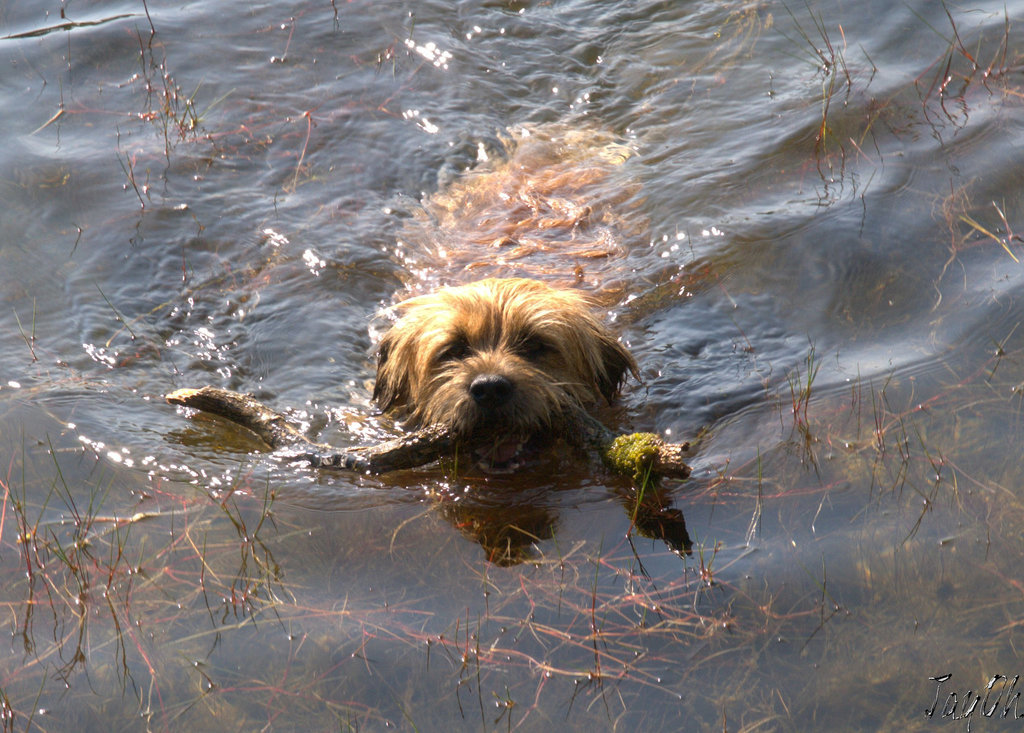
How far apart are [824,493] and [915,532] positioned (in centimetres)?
43

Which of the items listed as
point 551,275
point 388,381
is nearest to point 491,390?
point 388,381

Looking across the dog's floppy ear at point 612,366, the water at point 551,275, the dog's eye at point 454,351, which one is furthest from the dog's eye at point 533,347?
the water at point 551,275

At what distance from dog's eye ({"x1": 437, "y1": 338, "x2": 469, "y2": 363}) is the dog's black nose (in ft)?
1.39

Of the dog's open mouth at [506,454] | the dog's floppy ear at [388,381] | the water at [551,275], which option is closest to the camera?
the water at [551,275]

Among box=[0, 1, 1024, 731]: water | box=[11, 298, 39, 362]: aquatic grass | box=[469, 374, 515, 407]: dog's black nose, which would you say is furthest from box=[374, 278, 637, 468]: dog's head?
box=[11, 298, 39, 362]: aquatic grass

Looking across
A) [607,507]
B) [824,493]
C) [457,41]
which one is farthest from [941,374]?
[457,41]

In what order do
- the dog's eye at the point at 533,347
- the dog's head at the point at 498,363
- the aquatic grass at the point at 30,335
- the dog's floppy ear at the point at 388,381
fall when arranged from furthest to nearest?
the aquatic grass at the point at 30,335
the dog's floppy ear at the point at 388,381
the dog's eye at the point at 533,347
the dog's head at the point at 498,363

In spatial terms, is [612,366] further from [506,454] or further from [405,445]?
[405,445]

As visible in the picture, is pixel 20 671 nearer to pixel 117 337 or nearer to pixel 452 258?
pixel 117 337

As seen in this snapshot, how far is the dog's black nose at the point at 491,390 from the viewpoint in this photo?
4.82m

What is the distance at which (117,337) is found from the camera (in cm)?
626

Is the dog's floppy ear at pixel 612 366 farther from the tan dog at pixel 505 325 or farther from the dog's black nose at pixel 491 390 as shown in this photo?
the dog's black nose at pixel 491 390

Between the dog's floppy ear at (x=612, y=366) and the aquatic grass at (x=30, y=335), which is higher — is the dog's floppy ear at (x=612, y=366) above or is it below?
below

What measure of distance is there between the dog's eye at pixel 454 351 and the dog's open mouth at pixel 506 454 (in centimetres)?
46
